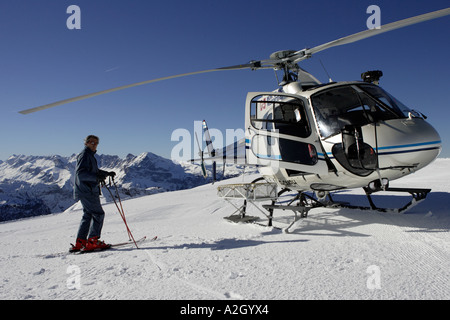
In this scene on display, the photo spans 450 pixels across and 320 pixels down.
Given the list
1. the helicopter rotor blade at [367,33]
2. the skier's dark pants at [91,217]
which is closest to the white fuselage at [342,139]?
the helicopter rotor blade at [367,33]

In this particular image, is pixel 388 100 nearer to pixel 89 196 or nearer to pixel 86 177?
pixel 86 177

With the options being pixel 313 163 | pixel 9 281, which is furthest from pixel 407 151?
pixel 9 281

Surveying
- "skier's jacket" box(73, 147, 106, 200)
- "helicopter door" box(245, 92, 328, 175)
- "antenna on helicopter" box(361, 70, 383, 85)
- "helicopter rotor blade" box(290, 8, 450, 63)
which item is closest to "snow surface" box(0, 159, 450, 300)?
"skier's jacket" box(73, 147, 106, 200)

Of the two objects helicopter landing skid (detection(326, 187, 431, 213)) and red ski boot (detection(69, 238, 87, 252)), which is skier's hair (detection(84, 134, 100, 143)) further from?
helicopter landing skid (detection(326, 187, 431, 213))

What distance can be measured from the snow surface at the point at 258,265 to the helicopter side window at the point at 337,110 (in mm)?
2094

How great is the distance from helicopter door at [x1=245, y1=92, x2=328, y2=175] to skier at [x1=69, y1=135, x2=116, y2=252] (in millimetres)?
3077

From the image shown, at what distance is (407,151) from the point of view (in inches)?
187

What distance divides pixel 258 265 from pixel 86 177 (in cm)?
339

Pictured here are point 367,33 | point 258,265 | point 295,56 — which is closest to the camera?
point 258,265

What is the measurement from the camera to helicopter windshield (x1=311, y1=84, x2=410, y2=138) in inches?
203

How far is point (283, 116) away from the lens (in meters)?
6.60

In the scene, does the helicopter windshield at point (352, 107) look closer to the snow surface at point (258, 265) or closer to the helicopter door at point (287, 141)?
the helicopter door at point (287, 141)

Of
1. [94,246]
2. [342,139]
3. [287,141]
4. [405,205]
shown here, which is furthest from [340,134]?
[94,246]

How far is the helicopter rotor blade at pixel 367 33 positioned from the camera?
3.92 m
